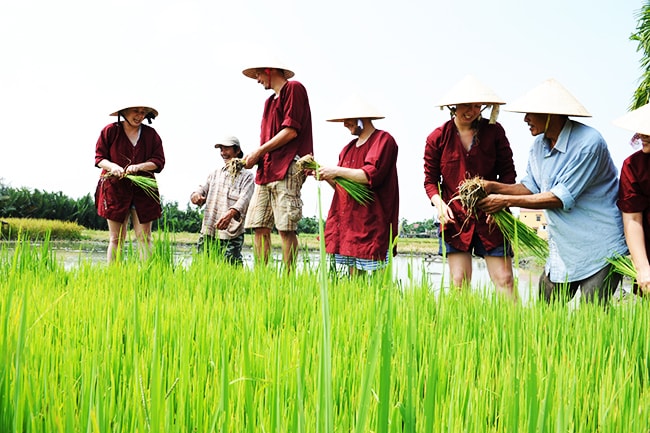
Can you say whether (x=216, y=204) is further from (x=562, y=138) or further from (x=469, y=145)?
(x=562, y=138)

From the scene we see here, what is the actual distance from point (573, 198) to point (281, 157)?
1768 mm

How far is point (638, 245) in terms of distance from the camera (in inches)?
98.3

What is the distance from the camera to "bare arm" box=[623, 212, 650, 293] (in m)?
2.45

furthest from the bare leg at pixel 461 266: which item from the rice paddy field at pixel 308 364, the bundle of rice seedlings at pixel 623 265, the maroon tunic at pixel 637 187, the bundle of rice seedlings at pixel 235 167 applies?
the bundle of rice seedlings at pixel 235 167

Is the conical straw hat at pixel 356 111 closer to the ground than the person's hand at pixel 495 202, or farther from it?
farther from it

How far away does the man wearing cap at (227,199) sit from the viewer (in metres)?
4.66

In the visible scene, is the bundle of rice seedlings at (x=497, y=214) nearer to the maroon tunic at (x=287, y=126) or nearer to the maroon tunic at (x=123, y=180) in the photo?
the maroon tunic at (x=287, y=126)

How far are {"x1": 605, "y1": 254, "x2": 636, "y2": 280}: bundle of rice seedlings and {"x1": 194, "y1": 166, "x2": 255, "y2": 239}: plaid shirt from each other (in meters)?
2.79

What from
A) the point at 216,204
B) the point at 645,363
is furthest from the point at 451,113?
the point at 216,204

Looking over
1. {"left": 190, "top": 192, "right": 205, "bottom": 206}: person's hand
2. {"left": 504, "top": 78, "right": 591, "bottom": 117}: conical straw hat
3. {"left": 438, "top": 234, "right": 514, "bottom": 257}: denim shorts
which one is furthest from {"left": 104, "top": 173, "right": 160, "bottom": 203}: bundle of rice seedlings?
{"left": 504, "top": 78, "right": 591, "bottom": 117}: conical straw hat

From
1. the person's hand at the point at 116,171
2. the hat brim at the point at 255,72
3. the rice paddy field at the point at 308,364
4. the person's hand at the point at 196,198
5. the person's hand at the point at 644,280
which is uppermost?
the hat brim at the point at 255,72

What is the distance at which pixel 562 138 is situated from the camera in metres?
2.78

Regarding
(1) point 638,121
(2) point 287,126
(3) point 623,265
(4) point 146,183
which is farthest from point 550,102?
(4) point 146,183

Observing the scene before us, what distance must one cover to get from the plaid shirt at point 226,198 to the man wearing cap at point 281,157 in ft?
2.63
